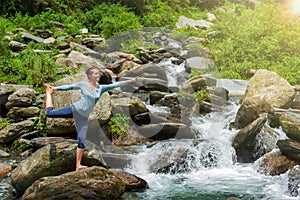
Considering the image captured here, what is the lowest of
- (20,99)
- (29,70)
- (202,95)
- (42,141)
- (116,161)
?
(42,141)

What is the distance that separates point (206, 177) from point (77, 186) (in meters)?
3.38

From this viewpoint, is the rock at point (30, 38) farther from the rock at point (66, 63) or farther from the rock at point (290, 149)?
the rock at point (290, 149)

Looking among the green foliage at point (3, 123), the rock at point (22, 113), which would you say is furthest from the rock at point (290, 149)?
the green foliage at point (3, 123)

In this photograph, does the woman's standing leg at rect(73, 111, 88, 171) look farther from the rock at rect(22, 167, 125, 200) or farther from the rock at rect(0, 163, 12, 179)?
the rock at rect(0, 163, 12, 179)

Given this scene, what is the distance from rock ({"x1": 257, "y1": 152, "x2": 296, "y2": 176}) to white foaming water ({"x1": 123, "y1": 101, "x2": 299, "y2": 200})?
0.19 metres

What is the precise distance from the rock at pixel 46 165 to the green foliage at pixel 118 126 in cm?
359

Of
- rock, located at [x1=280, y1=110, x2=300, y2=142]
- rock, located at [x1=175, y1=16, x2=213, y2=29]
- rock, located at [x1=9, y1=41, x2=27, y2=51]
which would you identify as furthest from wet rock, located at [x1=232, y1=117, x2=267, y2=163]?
rock, located at [x1=175, y1=16, x2=213, y2=29]

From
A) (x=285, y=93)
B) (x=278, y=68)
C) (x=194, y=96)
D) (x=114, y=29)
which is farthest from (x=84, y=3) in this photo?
(x=285, y=93)

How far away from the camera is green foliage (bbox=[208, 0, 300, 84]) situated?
1917 cm

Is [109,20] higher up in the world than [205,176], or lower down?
higher up

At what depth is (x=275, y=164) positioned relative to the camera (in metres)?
8.74

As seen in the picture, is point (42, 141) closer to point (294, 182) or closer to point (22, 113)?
point (22, 113)

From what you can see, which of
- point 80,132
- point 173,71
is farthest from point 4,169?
point 173,71

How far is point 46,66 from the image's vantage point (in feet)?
49.8
